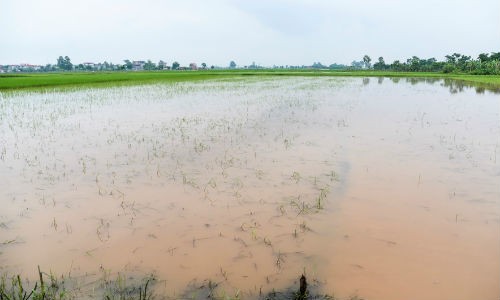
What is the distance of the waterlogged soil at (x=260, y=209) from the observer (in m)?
3.42

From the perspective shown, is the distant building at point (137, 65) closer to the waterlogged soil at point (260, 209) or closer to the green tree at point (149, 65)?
the green tree at point (149, 65)

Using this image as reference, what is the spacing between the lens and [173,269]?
3.47m

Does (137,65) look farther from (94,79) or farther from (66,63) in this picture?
(94,79)

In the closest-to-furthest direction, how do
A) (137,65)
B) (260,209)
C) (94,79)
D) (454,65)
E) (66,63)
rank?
(260,209) < (94,79) < (454,65) < (66,63) < (137,65)

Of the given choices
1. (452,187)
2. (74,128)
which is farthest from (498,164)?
(74,128)

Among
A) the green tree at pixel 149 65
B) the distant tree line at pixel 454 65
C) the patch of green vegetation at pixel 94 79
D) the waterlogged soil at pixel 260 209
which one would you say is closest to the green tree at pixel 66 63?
the green tree at pixel 149 65

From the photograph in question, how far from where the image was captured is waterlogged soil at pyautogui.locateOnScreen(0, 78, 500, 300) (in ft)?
11.2

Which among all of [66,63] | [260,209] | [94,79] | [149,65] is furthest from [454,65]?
[66,63]

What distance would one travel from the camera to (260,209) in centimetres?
485

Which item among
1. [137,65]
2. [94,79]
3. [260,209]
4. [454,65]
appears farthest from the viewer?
[137,65]

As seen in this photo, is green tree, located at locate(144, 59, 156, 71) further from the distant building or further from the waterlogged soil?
the waterlogged soil

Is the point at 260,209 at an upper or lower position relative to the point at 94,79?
lower

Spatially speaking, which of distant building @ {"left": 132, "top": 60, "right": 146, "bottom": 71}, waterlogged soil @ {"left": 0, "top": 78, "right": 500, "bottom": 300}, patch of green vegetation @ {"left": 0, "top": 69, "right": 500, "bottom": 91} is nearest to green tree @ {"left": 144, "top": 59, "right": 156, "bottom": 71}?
distant building @ {"left": 132, "top": 60, "right": 146, "bottom": 71}

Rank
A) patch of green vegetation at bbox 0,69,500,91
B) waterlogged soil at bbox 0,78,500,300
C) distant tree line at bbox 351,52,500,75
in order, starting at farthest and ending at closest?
distant tree line at bbox 351,52,500,75, patch of green vegetation at bbox 0,69,500,91, waterlogged soil at bbox 0,78,500,300
